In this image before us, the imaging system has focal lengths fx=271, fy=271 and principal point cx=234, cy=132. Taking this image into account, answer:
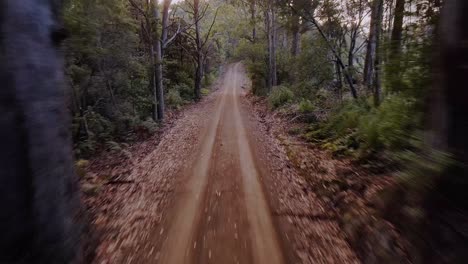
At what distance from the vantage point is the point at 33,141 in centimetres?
171

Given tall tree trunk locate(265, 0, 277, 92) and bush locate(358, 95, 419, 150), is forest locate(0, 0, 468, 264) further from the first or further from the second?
tall tree trunk locate(265, 0, 277, 92)

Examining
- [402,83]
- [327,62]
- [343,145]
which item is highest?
[327,62]

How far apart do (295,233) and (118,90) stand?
9.98 metres

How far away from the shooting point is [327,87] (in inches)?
588

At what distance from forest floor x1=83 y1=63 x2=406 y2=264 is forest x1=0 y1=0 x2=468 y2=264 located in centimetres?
3

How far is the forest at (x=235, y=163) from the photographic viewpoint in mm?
1746

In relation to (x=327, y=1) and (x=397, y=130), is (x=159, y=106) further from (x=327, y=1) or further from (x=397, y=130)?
(x=397, y=130)

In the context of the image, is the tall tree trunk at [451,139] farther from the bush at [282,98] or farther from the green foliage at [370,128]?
the bush at [282,98]

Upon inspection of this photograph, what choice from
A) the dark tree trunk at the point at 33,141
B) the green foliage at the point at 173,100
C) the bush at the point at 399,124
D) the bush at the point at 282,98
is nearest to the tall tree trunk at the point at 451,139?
the bush at the point at 399,124

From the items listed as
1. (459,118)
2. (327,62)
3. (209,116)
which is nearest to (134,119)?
(209,116)

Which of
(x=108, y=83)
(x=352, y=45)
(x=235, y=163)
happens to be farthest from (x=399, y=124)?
(x=108, y=83)

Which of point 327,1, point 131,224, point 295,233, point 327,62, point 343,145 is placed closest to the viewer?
point 295,233

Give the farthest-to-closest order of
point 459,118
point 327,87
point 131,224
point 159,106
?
point 327,87 < point 159,106 < point 131,224 < point 459,118

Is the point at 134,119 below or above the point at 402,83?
below
